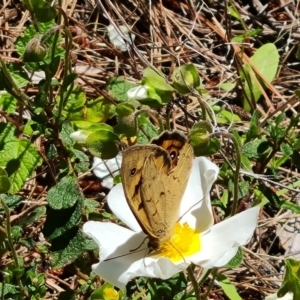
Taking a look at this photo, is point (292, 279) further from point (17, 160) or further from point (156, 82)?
point (17, 160)

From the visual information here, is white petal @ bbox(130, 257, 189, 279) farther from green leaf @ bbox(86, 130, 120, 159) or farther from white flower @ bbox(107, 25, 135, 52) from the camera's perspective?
white flower @ bbox(107, 25, 135, 52)

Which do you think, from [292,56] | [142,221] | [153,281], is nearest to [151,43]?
[292,56]

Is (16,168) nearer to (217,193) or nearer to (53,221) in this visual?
(53,221)

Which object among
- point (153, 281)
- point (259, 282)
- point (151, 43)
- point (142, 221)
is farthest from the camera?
point (151, 43)

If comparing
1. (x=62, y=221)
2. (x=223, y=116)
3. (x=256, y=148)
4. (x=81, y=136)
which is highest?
(x=81, y=136)

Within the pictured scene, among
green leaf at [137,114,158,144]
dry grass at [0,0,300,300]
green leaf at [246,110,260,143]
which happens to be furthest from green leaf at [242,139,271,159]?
dry grass at [0,0,300,300]

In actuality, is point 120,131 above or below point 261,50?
above

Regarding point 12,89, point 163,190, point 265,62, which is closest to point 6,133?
point 12,89
